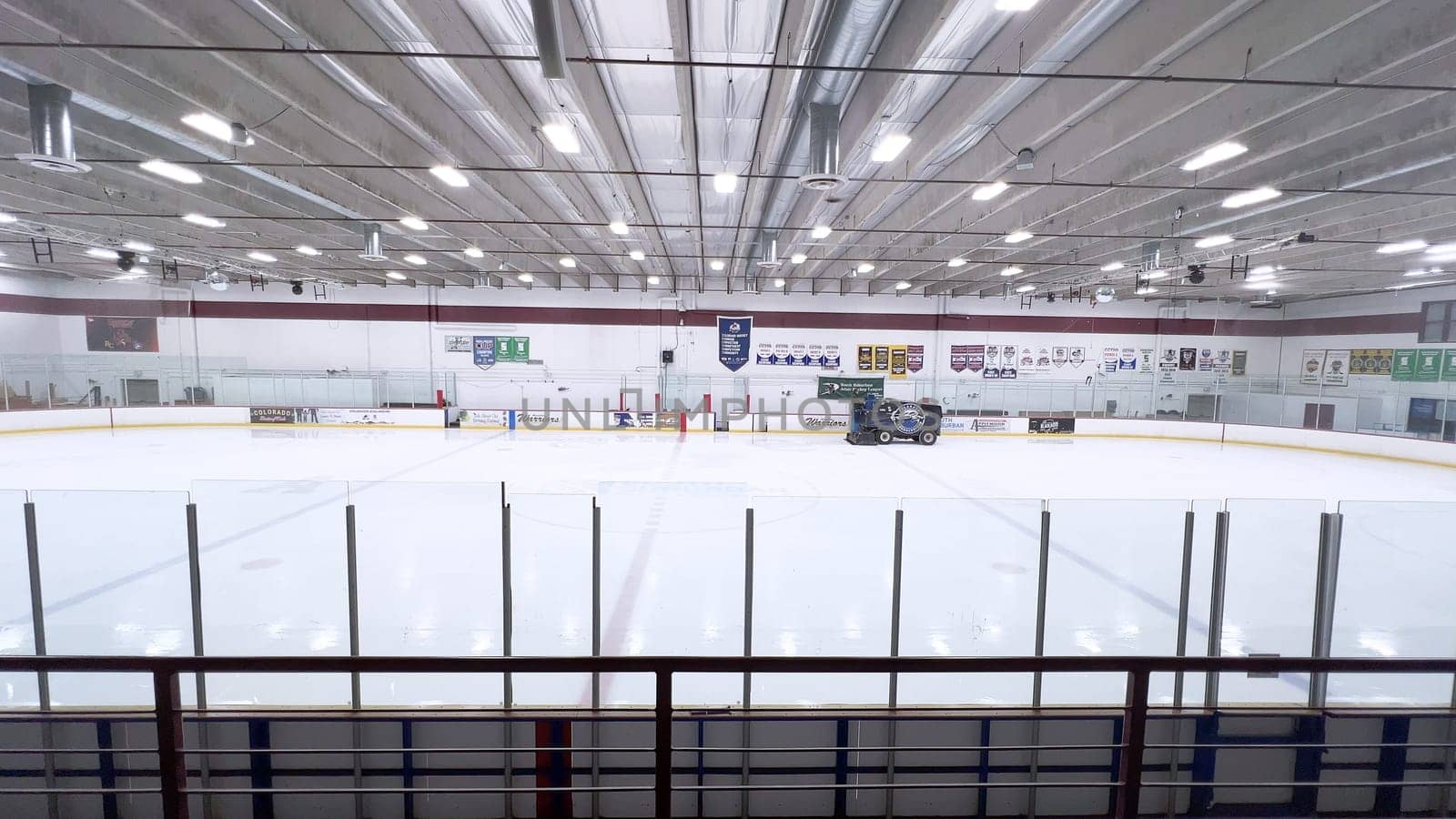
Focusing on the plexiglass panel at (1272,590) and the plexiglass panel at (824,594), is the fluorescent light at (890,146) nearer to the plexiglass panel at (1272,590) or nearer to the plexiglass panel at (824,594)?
the plexiglass panel at (824,594)

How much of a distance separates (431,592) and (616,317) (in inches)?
691

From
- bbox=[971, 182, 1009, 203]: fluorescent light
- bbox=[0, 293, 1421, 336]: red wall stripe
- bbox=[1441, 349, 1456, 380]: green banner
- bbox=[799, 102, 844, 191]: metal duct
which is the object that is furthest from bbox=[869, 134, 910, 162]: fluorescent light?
bbox=[1441, 349, 1456, 380]: green banner

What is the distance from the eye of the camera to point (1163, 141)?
287 inches

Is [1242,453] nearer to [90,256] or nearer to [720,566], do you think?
[720,566]

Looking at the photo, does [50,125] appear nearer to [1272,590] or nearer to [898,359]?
[1272,590]

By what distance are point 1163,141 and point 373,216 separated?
1245 centimetres

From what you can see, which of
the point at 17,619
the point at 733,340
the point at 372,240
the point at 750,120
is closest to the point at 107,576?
the point at 17,619

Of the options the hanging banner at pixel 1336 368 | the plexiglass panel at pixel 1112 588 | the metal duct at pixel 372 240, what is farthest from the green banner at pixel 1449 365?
the metal duct at pixel 372 240

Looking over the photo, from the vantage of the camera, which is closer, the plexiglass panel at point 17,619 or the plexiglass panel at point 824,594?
the plexiglass panel at point 17,619

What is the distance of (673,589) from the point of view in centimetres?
590

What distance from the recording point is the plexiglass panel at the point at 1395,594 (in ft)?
13.3

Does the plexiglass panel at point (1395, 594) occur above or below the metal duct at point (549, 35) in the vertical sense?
below

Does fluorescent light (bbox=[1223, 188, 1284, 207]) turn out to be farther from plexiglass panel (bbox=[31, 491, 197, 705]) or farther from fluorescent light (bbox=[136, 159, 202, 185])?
fluorescent light (bbox=[136, 159, 202, 185])

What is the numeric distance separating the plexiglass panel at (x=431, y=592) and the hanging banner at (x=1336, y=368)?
27.7m
